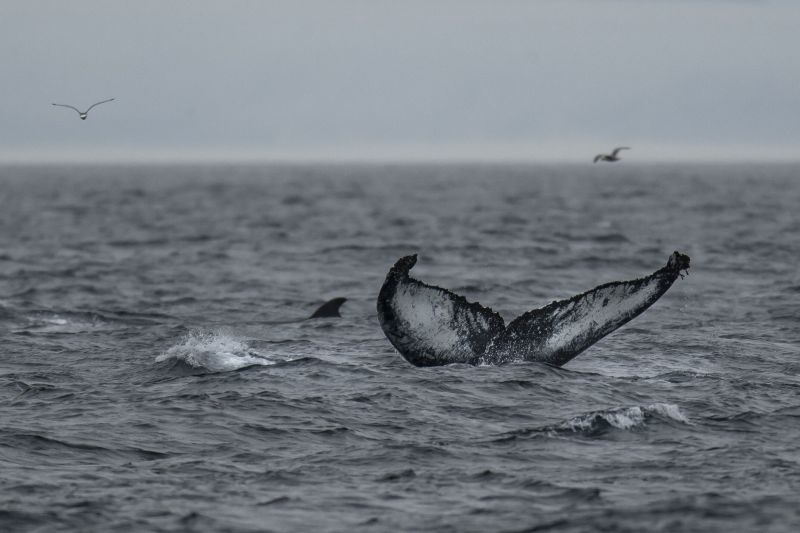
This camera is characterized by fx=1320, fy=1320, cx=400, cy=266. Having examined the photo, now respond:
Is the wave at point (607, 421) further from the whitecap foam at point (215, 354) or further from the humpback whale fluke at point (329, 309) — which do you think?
the humpback whale fluke at point (329, 309)

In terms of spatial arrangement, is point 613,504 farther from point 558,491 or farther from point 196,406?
point 196,406

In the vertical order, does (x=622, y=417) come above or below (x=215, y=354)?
above

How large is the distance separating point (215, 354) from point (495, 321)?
485cm

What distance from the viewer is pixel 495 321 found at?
48.9 ft

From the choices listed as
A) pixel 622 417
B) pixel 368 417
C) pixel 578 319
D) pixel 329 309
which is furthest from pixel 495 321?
pixel 329 309

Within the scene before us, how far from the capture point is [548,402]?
47.8 feet

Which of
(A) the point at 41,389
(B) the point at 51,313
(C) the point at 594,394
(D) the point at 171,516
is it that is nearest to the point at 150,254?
(B) the point at 51,313

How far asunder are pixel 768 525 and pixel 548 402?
4688 millimetres

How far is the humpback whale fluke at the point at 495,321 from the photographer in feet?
45.7

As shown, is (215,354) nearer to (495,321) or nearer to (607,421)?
(495,321)

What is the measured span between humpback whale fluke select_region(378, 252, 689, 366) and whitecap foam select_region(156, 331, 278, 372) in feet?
10.5

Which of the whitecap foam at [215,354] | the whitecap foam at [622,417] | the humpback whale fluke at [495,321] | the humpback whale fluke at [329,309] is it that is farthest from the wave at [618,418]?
the humpback whale fluke at [329,309]

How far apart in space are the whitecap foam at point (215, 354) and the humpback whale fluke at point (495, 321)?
320cm

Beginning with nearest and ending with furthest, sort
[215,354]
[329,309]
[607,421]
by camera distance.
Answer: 1. [607,421]
2. [215,354]
3. [329,309]
